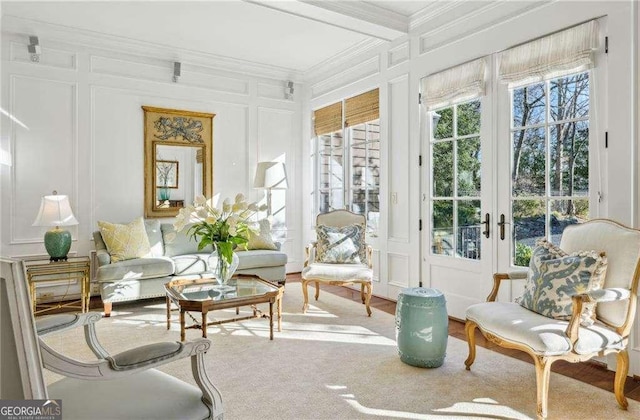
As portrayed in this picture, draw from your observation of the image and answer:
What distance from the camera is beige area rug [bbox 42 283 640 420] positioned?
2.12 meters

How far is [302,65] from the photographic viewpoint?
5645 millimetres

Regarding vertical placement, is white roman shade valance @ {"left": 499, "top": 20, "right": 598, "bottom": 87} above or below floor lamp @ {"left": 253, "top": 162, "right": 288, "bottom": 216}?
above

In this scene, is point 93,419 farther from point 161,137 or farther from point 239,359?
point 161,137

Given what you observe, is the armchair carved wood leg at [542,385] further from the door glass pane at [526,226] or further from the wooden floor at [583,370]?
the door glass pane at [526,226]

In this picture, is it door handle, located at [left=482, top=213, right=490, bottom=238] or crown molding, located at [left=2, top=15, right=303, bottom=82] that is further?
crown molding, located at [left=2, top=15, right=303, bottom=82]

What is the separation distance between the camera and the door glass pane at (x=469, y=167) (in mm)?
3613

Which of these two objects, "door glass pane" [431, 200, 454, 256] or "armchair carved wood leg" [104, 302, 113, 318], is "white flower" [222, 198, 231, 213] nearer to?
"armchair carved wood leg" [104, 302, 113, 318]

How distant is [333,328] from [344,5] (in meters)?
2.95

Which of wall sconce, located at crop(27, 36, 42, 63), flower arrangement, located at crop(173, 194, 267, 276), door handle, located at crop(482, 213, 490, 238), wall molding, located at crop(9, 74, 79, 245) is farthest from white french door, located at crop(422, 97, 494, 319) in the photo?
wall sconce, located at crop(27, 36, 42, 63)

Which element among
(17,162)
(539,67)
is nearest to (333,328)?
(539,67)

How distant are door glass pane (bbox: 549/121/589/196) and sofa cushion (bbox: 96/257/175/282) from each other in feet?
12.0

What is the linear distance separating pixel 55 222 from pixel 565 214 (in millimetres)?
4562

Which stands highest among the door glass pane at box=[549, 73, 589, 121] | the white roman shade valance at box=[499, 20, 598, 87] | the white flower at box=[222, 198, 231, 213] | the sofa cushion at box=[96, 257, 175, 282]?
the white roman shade valance at box=[499, 20, 598, 87]

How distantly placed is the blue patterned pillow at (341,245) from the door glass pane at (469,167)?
1.19 m
